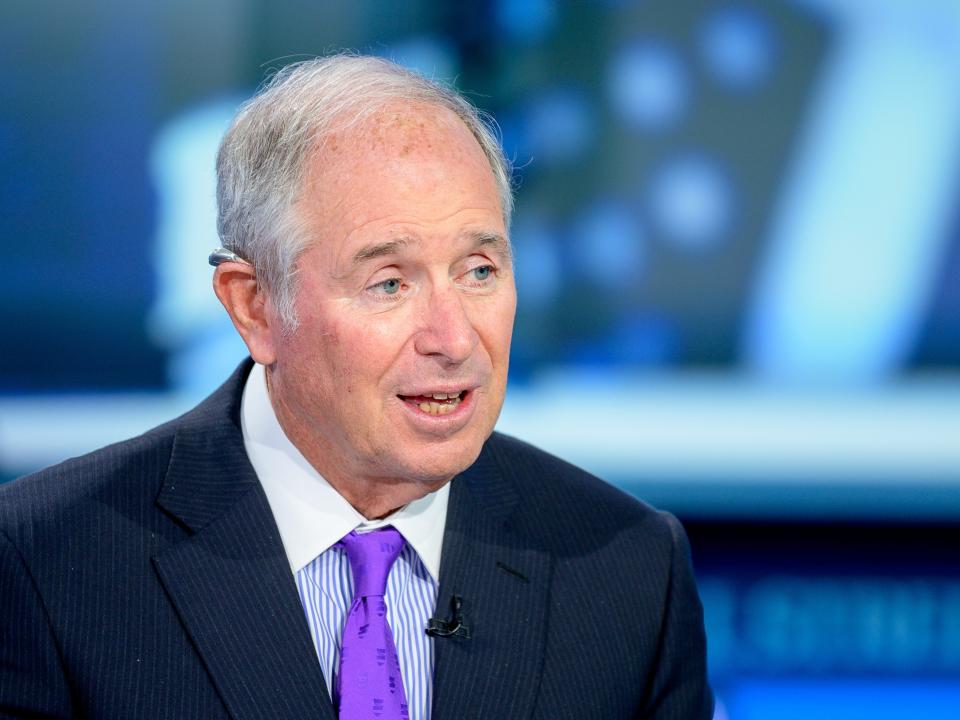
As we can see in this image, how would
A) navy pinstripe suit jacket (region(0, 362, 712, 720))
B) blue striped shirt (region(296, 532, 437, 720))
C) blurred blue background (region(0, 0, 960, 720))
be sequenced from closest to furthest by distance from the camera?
navy pinstripe suit jacket (region(0, 362, 712, 720))
blue striped shirt (region(296, 532, 437, 720))
blurred blue background (region(0, 0, 960, 720))

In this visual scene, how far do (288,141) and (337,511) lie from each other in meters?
0.56

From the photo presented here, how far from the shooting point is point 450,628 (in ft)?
6.18

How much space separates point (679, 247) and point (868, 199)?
2.05 ft

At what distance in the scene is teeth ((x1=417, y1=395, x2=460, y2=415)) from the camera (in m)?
1.80

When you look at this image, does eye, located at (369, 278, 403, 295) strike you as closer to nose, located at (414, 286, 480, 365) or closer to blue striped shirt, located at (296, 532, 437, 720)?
nose, located at (414, 286, 480, 365)

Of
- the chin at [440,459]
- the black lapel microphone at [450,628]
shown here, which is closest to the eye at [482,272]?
the chin at [440,459]

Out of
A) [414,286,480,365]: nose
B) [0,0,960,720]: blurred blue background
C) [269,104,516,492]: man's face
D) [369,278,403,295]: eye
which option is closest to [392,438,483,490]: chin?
[269,104,516,492]: man's face

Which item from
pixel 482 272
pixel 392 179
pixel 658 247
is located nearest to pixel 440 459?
pixel 482 272

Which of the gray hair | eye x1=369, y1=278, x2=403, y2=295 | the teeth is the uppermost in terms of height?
the gray hair

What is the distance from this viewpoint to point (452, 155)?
1.84m

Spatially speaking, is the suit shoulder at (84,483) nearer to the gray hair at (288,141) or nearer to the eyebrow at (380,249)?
the gray hair at (288,141)

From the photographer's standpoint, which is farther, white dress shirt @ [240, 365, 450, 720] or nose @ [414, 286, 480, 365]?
white dress shirt @ [240, 365, 450, 720]

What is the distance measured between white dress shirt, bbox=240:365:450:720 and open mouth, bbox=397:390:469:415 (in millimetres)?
223

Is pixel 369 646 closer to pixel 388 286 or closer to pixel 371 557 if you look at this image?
pixel 371 557
